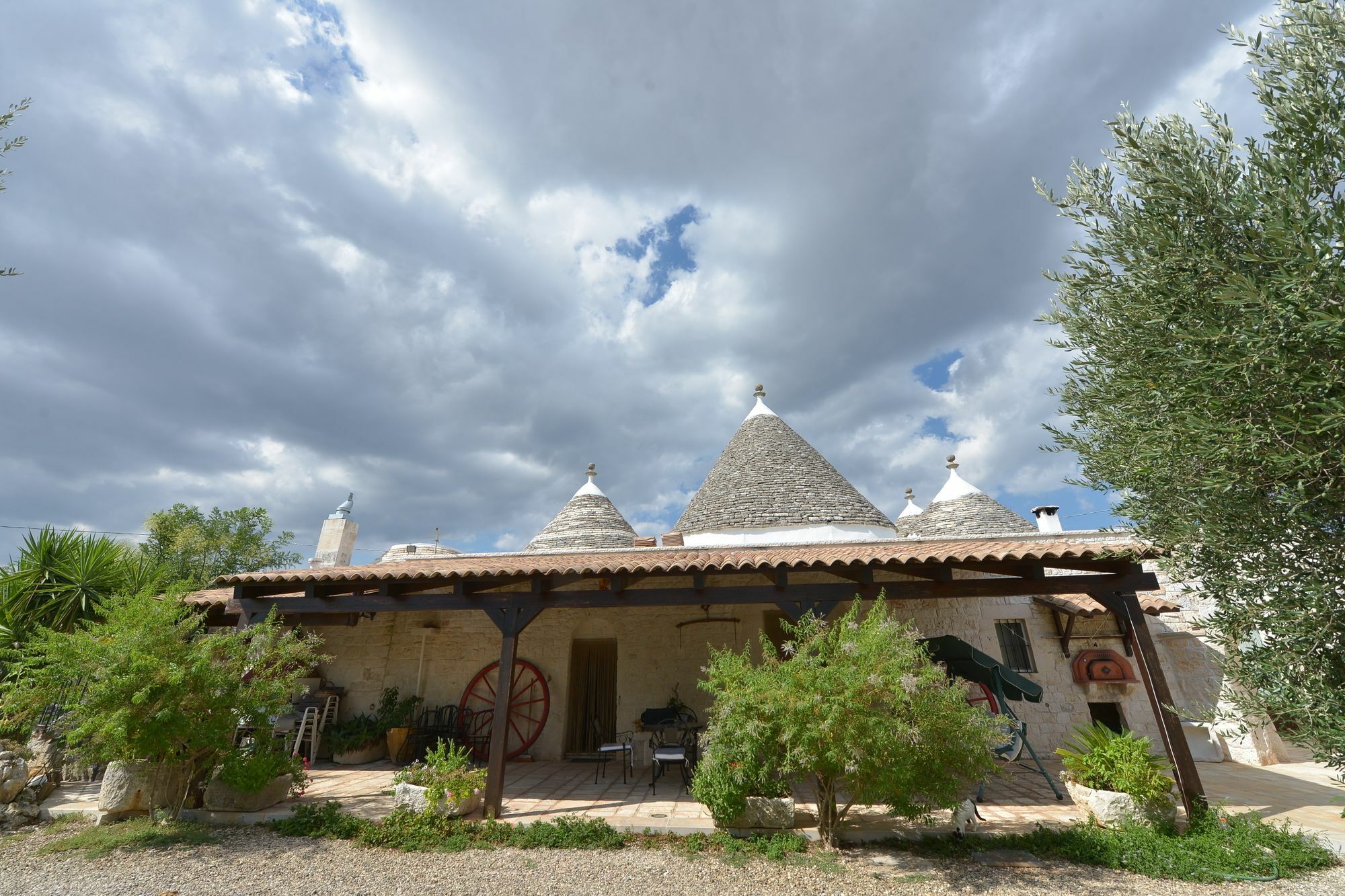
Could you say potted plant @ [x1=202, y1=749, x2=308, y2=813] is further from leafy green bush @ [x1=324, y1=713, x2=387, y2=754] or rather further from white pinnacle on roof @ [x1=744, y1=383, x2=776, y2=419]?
white pinnacle on roof @ [x1=744, y1=383, x2=776, y2=419]

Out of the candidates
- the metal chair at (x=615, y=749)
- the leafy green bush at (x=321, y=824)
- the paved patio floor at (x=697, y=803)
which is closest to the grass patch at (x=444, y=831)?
the leafy green bush at (x=321, y=824)

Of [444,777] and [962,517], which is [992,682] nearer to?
[444,777]

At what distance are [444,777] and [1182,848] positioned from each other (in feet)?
20.8

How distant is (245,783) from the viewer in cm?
549

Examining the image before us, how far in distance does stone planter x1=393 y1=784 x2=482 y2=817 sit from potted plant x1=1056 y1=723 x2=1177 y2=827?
579cm

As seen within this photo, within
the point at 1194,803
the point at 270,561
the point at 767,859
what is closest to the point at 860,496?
the point at 1194,803

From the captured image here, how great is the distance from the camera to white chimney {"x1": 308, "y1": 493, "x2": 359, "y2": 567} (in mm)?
13312

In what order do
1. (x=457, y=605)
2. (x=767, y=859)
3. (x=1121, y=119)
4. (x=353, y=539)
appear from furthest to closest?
(x=353, y=539) < (x=457, y=605) < (x=767, y=859) < (x=1121, y=119)

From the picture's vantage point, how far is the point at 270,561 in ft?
72.8

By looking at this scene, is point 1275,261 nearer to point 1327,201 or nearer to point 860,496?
point 1327,201

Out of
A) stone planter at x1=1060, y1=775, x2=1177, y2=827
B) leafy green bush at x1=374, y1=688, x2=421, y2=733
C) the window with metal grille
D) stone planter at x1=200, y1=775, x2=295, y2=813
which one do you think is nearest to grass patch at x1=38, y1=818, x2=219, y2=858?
stone planter at x1=200, y1=775, x2=295, y2=813

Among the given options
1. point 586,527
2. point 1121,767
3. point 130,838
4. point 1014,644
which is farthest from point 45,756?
point 1014,644

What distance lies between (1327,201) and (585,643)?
963 centimetres

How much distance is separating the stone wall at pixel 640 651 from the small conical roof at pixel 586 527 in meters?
3.88
